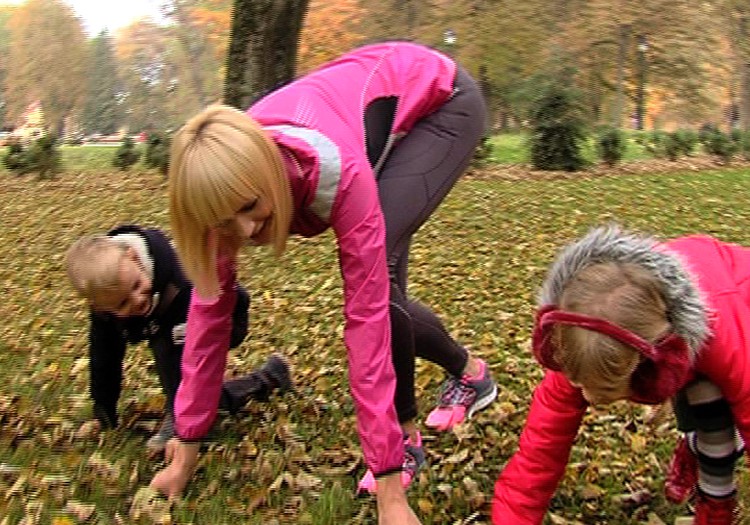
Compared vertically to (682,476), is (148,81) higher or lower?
lower

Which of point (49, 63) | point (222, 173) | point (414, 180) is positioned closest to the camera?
point (222, 173)

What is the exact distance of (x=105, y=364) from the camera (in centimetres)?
289

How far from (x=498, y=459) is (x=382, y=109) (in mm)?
1258

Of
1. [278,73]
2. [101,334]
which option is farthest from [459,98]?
[278,73]

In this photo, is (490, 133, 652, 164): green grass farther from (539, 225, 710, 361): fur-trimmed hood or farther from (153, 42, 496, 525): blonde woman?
(539, 225, 710, 361): fur-trimmed hood

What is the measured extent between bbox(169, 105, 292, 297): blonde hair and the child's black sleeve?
3.57ft

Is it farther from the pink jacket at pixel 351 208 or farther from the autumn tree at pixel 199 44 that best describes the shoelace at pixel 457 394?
the autumn tree at pixel 199 44

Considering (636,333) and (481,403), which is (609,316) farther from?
(481,403)

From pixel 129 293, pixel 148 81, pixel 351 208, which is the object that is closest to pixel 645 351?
pixel 351 208

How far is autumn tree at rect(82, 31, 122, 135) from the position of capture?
139ft

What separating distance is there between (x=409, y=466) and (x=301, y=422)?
655mm

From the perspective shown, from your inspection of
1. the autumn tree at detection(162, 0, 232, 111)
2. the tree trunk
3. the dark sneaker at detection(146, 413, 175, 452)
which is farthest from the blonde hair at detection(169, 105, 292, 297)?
the autumn tree at detection(162, 0, 232, 111)

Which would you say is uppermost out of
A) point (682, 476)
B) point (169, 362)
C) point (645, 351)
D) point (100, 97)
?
point (645, 351)

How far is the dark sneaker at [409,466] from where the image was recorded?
253 cm
